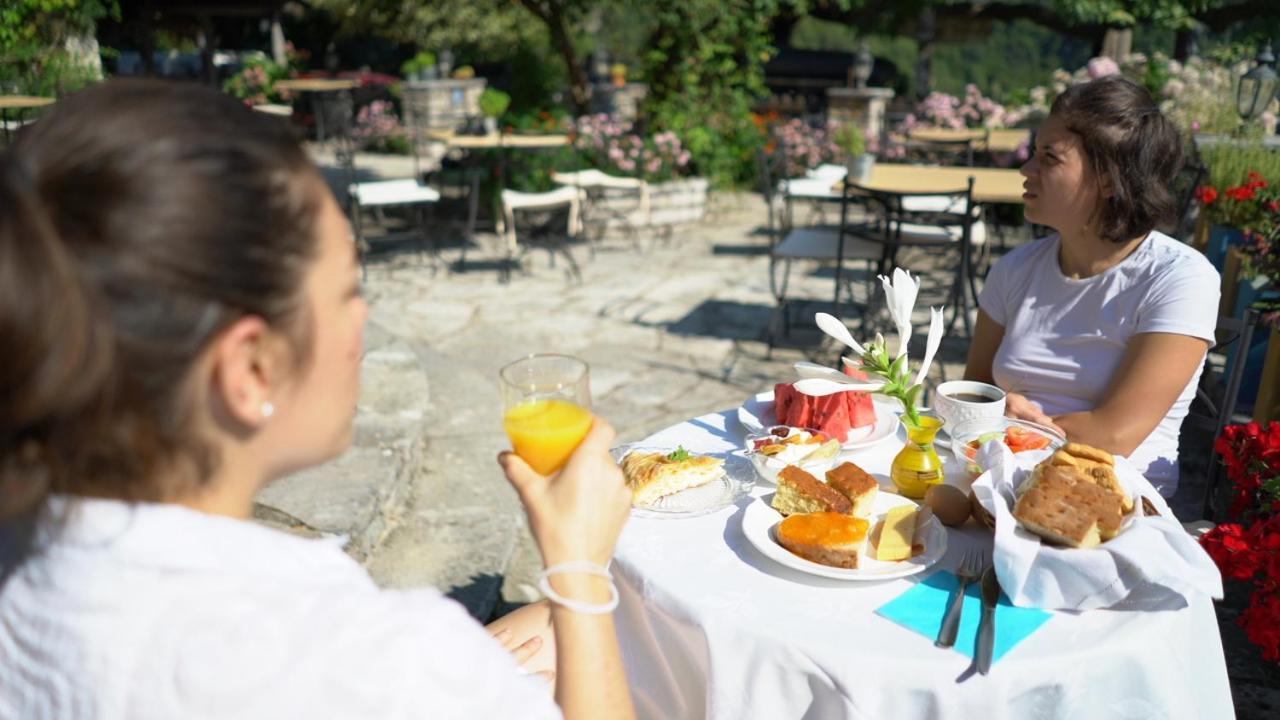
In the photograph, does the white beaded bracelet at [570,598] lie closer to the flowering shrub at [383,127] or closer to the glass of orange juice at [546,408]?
the glass of orange juice at [546,408]

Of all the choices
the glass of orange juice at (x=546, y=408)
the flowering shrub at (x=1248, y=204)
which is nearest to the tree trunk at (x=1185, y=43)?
the flowering shrub at (x=1248, y=204)

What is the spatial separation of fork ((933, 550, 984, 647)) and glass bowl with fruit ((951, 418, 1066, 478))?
234 mm

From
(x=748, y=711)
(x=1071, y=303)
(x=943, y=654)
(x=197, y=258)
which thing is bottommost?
(x=748, y=711)

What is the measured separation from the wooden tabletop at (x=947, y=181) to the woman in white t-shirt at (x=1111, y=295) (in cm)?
262

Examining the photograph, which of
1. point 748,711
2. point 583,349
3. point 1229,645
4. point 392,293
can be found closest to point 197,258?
point 748,711

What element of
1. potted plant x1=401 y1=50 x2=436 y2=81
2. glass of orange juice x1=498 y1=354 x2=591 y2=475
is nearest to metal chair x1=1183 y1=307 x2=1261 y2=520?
glass of orange juice x1=498 y1=354 x2=591 y2=475

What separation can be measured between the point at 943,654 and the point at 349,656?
0.76 metres

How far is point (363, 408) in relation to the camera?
155 inches

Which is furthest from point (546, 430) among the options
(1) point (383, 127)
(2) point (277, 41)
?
(2) point (277, 41)

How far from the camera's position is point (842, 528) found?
1369 mm

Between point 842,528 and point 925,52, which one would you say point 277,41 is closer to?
point 925,52

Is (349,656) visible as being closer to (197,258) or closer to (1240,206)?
(197,258)

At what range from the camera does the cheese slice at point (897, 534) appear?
1.36m

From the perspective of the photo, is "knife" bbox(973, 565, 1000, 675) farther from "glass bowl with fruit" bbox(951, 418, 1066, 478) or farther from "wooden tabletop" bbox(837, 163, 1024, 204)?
"wooden tabletop" bbox(837, 163, 1024, 204)
